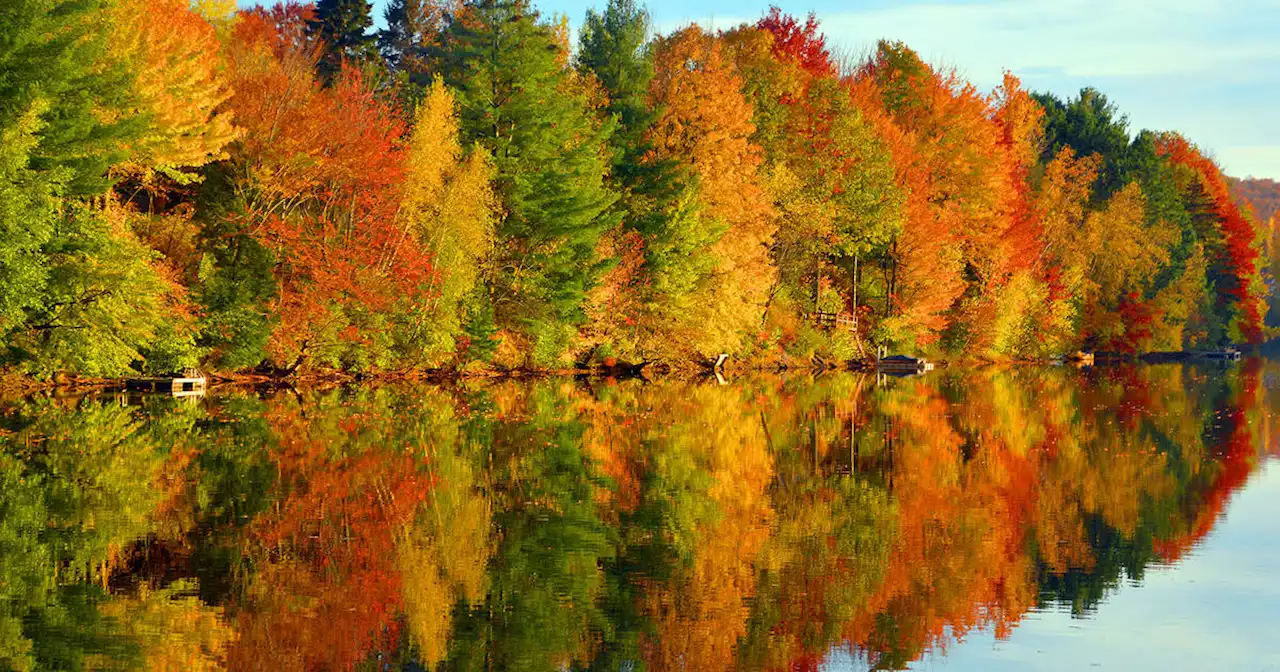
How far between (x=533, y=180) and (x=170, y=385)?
18.3 metres

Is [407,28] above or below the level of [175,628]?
above

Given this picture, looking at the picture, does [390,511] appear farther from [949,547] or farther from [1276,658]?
[1276,658]

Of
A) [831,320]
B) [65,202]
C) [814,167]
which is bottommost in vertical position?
[831,320]

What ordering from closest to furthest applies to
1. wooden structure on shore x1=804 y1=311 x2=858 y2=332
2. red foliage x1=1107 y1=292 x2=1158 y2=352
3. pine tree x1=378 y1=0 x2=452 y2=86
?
wooden structure on shore x1=804 y1=311 x2=858 y2=332 < pine tree x1=378 y1=0 x2=452 y2=86 < red foliage x1=1107 y1=292 x2=1158 y2=352

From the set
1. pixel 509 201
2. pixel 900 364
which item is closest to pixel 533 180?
pixel 509 201

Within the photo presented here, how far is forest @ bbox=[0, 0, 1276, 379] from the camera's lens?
3738 centimetres

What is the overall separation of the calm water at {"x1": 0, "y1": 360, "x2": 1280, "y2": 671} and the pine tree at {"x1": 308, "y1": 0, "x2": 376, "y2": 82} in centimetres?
4931

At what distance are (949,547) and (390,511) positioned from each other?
7752 mm

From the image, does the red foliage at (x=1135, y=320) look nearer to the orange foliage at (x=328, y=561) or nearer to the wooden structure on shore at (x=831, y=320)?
the wooden structure on shore at (x=831, y=320)

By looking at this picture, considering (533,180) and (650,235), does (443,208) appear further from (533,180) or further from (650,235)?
(650,235)

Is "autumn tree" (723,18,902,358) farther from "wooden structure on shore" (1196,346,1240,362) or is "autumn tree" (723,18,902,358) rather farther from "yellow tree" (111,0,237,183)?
"wooden structure on shore" (1196,346,1240,362)

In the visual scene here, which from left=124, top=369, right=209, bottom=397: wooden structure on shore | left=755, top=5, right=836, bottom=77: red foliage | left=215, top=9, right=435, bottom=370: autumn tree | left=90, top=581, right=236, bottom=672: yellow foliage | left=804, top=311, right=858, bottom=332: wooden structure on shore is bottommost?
left=90, top=581, right=236, bottom=672: yellow foliage

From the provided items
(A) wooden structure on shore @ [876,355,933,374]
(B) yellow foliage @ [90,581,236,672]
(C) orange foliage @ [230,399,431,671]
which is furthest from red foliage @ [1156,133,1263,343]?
(B) yellow foliage @ [90,581,236,672]

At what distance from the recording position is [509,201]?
55188mm
